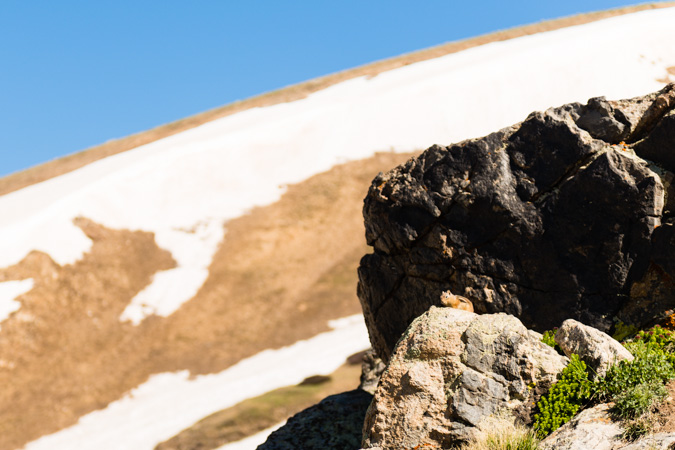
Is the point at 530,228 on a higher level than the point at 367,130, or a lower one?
lower

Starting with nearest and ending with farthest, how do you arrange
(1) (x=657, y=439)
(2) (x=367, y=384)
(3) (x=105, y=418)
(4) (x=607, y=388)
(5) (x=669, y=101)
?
1. (1) (x=657, y=439)
2. (4) (x=607, y=388)
3. (5) (x=669, y=101)
4. (2) (x=367, y=384)
5. (3) (x=105, y=418)

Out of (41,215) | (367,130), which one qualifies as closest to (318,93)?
(367,130)

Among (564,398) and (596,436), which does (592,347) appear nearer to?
(564,398)

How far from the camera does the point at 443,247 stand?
15141 mm

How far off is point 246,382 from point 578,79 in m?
47.8

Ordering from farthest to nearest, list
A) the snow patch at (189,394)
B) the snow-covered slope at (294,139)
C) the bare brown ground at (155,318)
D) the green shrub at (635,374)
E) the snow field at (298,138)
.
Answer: the snow field at (298,138), the snow-covered slope at (294,139), the bare brown ground at (155,318), the snow patch at (189,394), the green shrub at (635,374)

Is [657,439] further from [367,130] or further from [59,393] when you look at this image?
[367,130]

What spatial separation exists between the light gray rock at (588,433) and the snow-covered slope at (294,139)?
34.7 m

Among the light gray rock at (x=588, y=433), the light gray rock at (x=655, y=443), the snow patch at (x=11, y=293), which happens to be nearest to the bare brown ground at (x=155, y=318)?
the snow patch at (x=11, y=293)

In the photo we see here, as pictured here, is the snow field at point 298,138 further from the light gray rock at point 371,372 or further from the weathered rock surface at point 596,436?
the weathered rock surface at point 596,436

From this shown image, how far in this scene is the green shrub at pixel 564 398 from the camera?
33.6 feet

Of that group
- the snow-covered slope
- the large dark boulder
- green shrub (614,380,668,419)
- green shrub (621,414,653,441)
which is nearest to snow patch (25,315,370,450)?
the snow-covered slope

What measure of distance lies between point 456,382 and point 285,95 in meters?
66.4

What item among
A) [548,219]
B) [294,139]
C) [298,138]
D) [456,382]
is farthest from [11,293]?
[548,219]
